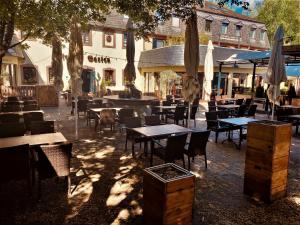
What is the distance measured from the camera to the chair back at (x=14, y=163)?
143 inches

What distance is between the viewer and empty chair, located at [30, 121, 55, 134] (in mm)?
5227

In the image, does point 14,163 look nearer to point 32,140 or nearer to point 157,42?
point 32,140

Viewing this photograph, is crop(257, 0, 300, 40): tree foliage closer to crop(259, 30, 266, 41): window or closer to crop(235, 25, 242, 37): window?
crop(259, 30, 266, 41): window

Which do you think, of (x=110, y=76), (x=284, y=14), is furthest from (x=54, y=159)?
(x=284, y=14)

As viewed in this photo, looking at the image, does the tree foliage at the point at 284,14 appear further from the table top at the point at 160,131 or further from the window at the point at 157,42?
the table top at the point at 160,131

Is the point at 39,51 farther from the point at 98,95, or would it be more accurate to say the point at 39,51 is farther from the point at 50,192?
the point at 50,192

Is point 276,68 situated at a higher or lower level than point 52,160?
higher

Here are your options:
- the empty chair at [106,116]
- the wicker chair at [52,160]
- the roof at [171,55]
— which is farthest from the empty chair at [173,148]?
the roof at [171,55]

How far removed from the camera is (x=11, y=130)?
5012 millimetres

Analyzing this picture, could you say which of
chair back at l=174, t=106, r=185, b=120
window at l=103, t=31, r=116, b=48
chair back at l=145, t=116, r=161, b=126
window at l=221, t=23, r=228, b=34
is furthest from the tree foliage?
chair back at l=145, t=116, r=161, b=126

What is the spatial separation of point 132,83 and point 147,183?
8.44 metres

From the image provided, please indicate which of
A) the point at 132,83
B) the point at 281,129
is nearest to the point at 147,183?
the point at 281,129

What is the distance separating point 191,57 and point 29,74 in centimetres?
1554

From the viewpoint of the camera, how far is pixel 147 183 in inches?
117
